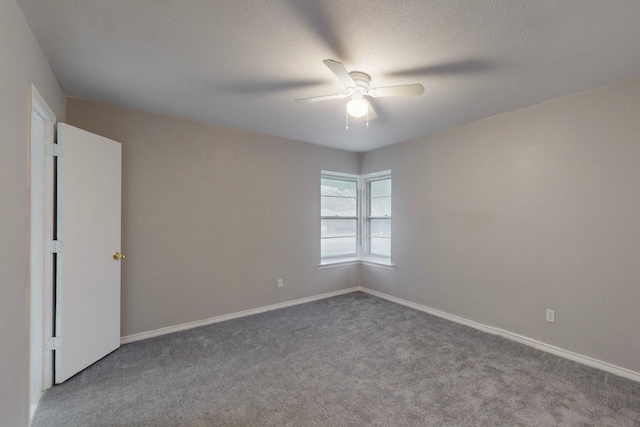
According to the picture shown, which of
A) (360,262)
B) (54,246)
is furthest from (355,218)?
(54,246)

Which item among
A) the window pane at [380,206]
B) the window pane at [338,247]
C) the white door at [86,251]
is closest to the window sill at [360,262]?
the window pane at [338,247]

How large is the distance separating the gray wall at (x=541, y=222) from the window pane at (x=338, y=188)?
46.5 inches

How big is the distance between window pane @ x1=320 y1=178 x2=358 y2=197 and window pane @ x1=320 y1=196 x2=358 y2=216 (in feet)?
0.27

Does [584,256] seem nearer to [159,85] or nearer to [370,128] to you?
[370,128]

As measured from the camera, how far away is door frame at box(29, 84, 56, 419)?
82.2 inches

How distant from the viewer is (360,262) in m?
4.94

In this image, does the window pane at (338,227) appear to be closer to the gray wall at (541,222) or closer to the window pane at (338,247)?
the window pane at (338,247)

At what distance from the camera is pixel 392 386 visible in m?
2.20

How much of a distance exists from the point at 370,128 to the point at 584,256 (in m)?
2.49

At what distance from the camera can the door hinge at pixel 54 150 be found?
220cm

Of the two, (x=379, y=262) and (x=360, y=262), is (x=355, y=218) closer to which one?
(x=360, y=262)

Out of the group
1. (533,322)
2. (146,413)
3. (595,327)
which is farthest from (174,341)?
(595,327)

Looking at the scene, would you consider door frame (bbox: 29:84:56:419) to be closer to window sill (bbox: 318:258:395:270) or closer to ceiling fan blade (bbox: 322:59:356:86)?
ceiling fan blade (bbox: 322:59:356:86)

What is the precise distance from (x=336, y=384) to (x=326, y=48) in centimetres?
245
